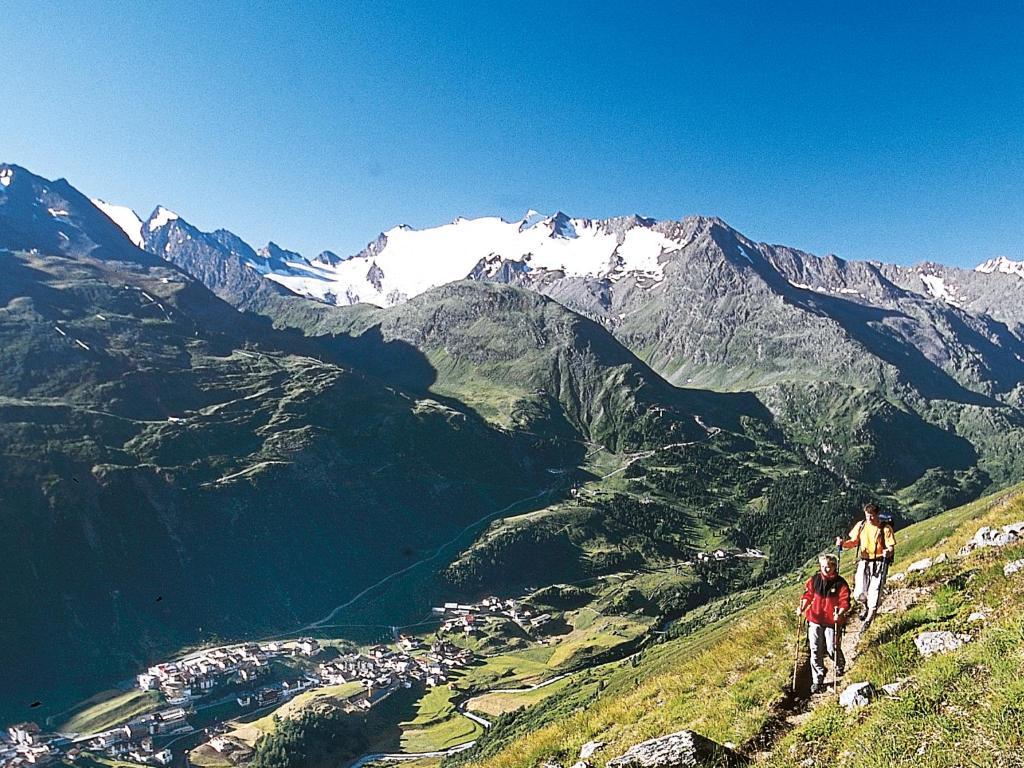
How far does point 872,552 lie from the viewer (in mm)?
19422

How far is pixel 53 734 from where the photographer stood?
149625mm

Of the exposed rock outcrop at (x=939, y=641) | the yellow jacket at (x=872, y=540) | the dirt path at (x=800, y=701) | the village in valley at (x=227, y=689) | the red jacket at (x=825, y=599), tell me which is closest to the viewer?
the dirt path at (x=800, y=701)

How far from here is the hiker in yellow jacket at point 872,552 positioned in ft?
61.4

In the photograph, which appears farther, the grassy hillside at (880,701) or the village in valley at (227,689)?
the village in valley at (227,689)

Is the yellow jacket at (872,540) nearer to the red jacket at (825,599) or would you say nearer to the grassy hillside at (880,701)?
the grassy hillside at (880,701)

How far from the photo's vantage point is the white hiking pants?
61.1ft

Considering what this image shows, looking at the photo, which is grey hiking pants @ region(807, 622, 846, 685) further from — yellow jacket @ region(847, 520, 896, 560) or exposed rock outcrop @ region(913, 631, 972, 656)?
yellow jacket @ region(847, 520, 896, 560)

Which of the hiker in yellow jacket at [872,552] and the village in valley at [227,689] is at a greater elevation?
the hiker in yellow jacket at [872,552]

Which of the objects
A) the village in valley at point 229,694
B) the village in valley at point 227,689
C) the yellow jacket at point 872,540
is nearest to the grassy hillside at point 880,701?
the yellow jacket at point 872,540

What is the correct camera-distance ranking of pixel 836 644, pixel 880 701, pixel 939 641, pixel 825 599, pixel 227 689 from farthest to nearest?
1. pixel 227 689
2. pixel 825 599
3. pixel 836 644
4. pixel 939 641
5. pixel 880 701

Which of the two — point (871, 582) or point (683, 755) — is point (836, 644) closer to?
point (871, 582)

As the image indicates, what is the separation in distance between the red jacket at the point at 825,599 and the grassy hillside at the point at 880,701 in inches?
51.6

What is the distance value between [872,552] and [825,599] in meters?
4.44

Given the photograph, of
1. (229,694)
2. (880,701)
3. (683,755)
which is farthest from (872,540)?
(229,694)
